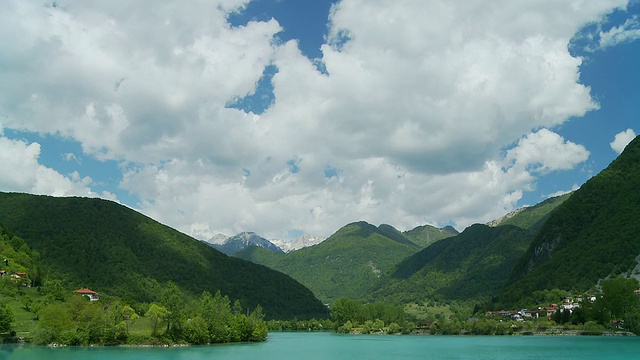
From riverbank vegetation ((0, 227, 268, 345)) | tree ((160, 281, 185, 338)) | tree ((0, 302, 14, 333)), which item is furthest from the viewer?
tree ((160, 281, 185, 338))

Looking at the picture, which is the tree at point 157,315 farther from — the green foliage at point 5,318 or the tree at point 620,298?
the tree at point 620,298

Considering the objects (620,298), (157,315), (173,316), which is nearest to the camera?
(157,315)

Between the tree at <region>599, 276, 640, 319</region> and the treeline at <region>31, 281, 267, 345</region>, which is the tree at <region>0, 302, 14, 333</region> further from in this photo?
the tree at <region>599, 276, 640, 319</region>

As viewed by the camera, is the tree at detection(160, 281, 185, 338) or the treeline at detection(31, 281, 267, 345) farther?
the tree at detection(160, 281, 185, 338)

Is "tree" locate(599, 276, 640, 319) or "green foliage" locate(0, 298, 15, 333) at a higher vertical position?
Result: "green foliage" locate(0, 298, 15, 333)

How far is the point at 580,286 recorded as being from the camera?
197 m

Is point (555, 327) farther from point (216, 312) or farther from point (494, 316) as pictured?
point (216, 312)

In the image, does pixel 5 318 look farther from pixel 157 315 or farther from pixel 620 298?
pixel 620 298

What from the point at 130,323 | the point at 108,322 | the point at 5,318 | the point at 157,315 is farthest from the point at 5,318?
the point at 157,315

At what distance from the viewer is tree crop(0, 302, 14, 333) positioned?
101819mm

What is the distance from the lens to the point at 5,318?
102 meters

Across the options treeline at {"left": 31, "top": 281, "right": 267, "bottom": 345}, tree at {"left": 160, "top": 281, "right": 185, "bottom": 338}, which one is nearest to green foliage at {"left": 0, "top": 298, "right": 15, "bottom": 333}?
treeline at {"left": 31, "top": 281, "right": 267, "bottom": 345}

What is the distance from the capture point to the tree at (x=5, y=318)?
10182 centimetres

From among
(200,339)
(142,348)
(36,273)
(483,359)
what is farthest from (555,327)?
(36,273)
